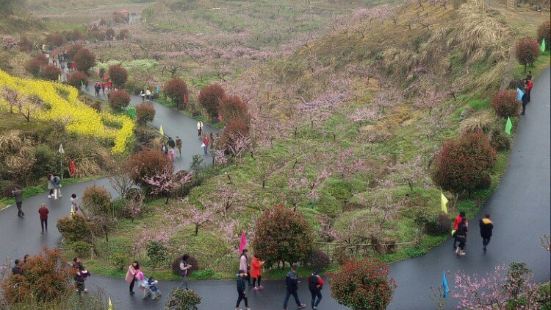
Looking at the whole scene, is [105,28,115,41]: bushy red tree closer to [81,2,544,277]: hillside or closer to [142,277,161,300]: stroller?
[81,2,544,277]: hillside

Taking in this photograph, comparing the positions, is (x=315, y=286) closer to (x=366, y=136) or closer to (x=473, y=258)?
(x=473, y=258)

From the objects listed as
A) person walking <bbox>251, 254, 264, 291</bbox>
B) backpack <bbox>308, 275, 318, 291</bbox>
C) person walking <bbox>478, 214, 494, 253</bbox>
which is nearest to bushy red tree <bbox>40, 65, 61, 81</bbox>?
person walking <bbox>251, 254, 264, 291</bbox>

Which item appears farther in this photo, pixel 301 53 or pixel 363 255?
pixel 301 53

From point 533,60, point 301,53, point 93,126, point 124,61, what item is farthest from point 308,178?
point 124,61

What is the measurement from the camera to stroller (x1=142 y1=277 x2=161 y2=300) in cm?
1605

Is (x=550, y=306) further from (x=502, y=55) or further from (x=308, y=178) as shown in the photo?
(x=502, y=55)

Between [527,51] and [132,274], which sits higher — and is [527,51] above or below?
above

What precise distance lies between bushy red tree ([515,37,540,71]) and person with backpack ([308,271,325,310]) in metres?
16.7

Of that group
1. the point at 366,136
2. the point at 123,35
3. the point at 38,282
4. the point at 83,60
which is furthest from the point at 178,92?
the point at 123,35

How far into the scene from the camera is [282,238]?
16188mm

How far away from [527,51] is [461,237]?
12627 millimetres

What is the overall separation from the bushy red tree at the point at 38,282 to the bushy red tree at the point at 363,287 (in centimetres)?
739

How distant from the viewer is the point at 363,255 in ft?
57.1

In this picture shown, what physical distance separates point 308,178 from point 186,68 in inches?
1427
